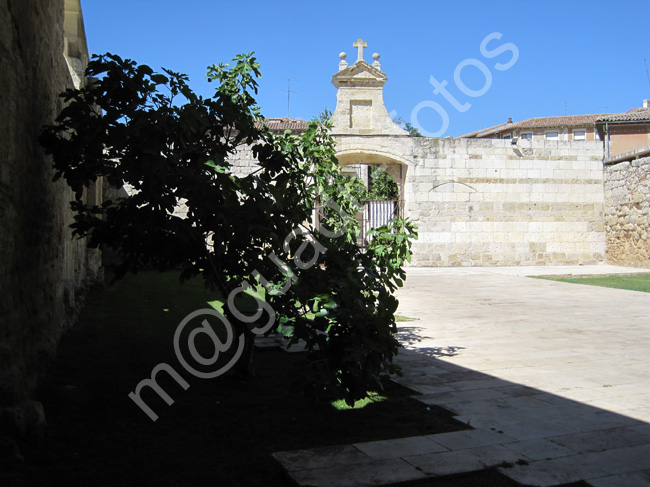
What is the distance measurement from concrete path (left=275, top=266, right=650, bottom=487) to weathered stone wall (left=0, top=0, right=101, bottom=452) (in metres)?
1.60

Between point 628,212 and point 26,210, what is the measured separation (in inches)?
693

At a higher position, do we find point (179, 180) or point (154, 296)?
point (179, 180)

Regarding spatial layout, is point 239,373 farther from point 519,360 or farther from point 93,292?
point 93,292

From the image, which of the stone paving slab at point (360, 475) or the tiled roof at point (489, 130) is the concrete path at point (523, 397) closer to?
the stone paving slab at point (360, 475)

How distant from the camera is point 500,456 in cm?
312

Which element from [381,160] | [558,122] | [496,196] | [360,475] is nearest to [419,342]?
[360,475]

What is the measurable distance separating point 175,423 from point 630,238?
17.1m

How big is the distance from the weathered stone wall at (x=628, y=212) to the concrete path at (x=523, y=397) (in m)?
8.88

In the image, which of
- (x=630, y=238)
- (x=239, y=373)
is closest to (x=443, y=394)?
(x=239, y=373)

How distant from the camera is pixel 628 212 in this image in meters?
17.3

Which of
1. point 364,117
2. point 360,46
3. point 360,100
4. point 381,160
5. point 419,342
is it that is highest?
point 360,46

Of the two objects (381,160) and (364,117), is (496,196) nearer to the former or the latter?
(381,160)

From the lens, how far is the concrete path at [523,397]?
296 cm

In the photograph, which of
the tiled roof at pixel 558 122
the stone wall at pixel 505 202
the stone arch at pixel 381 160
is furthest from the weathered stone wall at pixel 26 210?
the tiled roof at pixel 558 122
